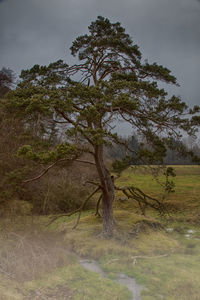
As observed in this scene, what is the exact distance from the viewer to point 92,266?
8.11 meters

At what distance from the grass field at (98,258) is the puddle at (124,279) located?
0.48 feet

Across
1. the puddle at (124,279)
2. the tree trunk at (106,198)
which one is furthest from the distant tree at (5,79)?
the puddle at (124,279)

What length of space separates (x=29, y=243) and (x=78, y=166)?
776cm

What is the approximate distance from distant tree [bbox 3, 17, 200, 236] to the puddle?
2.01 meters

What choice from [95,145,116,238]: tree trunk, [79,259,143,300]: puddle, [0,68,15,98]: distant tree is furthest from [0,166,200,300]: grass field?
[0,68,15,98]: distant tree

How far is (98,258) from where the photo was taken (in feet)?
28.7

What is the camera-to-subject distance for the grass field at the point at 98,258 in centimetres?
602

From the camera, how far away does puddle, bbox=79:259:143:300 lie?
20.3 ft

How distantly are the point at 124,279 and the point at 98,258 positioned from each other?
1.91 m

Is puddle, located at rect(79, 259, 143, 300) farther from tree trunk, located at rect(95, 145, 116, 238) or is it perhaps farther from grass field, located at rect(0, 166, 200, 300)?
tree trunk, located at rect(95, 145, 116, 238)

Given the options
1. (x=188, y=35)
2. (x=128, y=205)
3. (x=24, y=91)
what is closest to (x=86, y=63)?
(x=24, y=91)

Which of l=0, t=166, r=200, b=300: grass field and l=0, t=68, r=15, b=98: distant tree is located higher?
l=0, t=68, r=15, b=98: distant tree

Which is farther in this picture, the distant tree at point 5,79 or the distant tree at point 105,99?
the distant tree at point 5,79

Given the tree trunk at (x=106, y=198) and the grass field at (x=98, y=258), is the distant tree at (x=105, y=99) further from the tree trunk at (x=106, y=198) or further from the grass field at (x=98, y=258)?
the grass field at (x=98, y=258)
